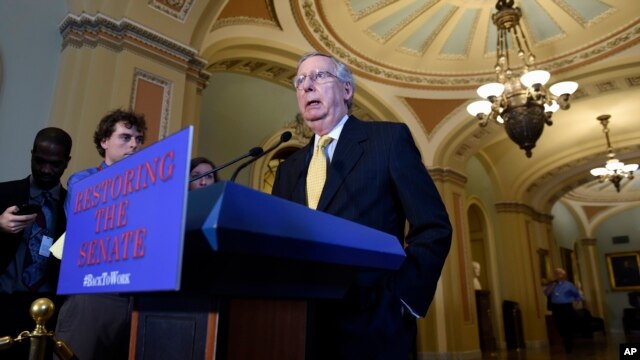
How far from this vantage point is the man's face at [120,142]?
1.87 m

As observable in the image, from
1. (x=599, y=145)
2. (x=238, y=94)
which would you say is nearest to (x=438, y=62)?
(x=238, y=94)

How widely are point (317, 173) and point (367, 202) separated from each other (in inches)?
6.9

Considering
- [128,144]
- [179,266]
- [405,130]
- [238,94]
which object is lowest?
[179,266]

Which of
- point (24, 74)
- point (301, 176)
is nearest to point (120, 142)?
point (301, 176)

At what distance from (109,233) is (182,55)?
3.77m

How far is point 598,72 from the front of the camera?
6.74 m

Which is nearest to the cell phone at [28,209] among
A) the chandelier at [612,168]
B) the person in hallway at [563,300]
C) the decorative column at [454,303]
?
the decorative column at [454,303]

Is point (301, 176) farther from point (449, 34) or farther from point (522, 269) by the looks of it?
point (522, 269)

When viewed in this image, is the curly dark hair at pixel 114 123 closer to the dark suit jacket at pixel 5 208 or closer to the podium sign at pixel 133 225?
the dark suit jacket at pixel 5 208

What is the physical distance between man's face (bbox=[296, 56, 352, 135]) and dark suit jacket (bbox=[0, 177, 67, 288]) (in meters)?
1.01

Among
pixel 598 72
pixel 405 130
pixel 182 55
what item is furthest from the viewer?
pixel 598 72

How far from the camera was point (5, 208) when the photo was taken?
5.22ft

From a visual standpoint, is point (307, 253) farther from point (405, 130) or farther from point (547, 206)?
point (547, 206)

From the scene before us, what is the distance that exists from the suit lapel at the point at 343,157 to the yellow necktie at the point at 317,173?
48 millimetres
